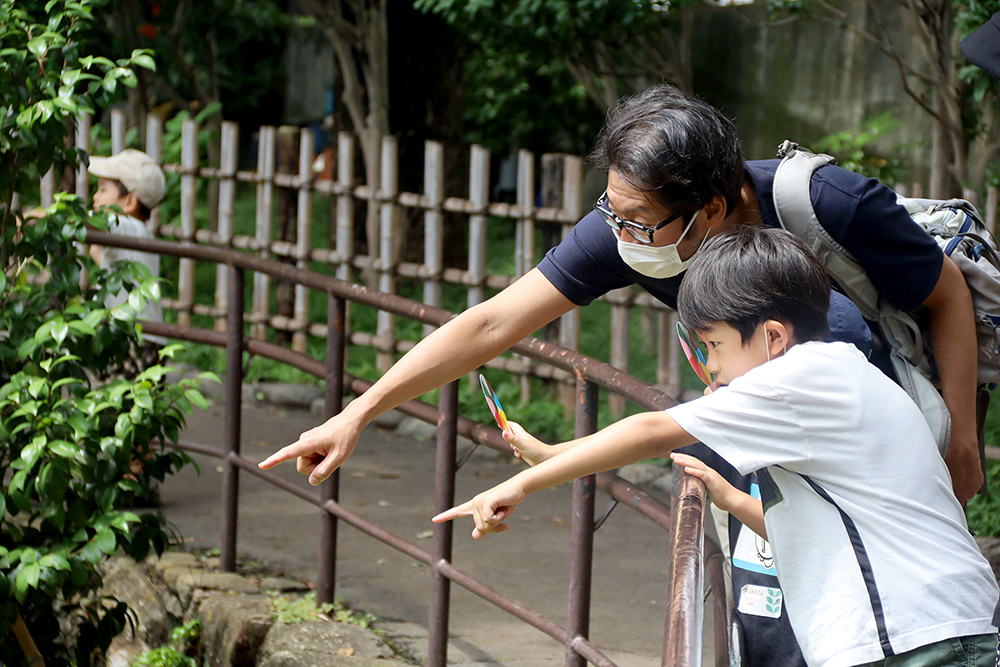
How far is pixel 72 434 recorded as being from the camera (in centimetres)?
278

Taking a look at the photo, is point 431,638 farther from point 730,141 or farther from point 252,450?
point 252,450

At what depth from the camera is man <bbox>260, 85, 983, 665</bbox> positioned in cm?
169

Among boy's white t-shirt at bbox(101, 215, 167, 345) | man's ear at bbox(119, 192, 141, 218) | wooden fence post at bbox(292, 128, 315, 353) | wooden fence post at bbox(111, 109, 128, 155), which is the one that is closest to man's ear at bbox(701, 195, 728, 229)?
boy's white t-shirt at bbox(101, 215, 167, 345)

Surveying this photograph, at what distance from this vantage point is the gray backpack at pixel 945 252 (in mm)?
1710

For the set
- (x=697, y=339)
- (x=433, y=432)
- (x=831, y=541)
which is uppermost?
(x=697, y=339)

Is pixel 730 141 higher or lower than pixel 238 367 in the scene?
higher

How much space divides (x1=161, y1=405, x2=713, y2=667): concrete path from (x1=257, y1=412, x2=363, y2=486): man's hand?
1225 millimetres

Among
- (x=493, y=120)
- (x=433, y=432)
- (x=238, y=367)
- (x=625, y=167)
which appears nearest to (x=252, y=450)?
(x=433, y=432)

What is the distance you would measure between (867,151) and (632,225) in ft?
21.3

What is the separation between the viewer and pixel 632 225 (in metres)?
1.77

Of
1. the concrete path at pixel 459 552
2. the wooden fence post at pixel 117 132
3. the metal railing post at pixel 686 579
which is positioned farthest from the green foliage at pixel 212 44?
the metal railing post at pixel 686 579

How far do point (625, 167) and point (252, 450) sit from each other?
12.0ft

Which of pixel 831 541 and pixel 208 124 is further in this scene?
pixel 208 124

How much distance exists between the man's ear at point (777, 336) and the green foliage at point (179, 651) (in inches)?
87.7
